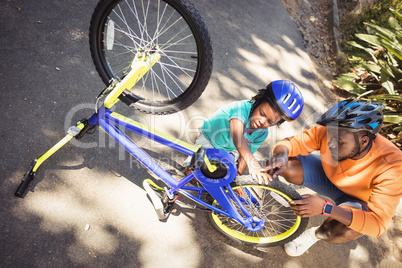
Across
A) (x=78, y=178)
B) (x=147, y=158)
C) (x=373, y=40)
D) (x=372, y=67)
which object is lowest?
(x=78, y=178)

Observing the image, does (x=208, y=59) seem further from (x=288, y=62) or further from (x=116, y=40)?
(x=288, y=62)

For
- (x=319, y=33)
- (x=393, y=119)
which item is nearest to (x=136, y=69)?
(x=393, y=119)

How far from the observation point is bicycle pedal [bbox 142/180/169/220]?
2.33m

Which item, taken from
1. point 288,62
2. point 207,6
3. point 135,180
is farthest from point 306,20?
point 135,180

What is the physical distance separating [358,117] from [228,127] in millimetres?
1025

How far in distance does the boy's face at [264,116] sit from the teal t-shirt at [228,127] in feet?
0.26

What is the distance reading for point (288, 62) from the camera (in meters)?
4.75

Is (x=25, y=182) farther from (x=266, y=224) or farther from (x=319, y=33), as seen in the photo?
(x=319, y=33)

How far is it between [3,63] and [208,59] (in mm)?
2355

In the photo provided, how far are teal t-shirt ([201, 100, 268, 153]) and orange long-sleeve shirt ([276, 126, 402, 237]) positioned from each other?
10.7 inches

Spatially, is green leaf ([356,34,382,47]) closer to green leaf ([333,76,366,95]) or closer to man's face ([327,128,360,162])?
green leaf ([333,76,366,95])

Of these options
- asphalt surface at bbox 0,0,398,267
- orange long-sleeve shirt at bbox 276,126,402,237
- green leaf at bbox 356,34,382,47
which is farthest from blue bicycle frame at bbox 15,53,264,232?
green leaf at bbox 356,34,382,47

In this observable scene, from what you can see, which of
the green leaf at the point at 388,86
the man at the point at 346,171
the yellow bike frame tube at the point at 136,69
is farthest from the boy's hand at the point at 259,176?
the green leaf at the point at 388,86

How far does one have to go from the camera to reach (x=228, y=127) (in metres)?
2.41
